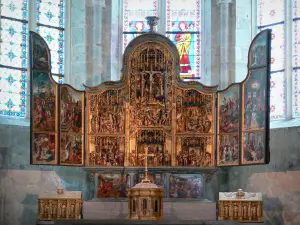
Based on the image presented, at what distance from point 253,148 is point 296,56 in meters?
4.17

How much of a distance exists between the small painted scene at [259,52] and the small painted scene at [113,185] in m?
5.17

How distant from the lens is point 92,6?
3009 cm

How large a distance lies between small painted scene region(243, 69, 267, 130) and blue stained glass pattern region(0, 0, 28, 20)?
787 cm

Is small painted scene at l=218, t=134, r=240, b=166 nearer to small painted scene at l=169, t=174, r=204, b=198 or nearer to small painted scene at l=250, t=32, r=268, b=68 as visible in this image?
small painted scene at l=169, t=174, r=204, b=198

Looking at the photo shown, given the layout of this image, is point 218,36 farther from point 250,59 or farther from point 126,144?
point 126,144

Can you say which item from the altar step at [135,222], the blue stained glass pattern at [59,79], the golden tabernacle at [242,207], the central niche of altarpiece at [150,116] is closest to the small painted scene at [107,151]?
the central niche of altarpiece at [150,116]

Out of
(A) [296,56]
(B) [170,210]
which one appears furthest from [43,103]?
(A) [296,56]

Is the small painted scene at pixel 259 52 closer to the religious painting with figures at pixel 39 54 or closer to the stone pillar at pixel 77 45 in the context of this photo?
the stone pillar at pixel 77 45

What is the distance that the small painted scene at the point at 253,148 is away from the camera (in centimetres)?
2621

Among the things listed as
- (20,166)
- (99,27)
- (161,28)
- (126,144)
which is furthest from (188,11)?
(20,166)

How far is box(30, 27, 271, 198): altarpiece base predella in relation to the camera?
26.9 metres

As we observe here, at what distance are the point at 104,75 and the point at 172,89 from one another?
320 centimetres

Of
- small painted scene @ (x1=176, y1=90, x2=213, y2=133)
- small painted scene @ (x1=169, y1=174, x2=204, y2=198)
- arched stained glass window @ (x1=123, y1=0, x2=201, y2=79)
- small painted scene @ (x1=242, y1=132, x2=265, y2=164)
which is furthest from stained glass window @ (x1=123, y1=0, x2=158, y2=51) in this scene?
small painted scene @ (x1=242, y1=132, x2=265, y2=164)

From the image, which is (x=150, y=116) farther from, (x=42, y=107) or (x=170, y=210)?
(x=42, y=107)
